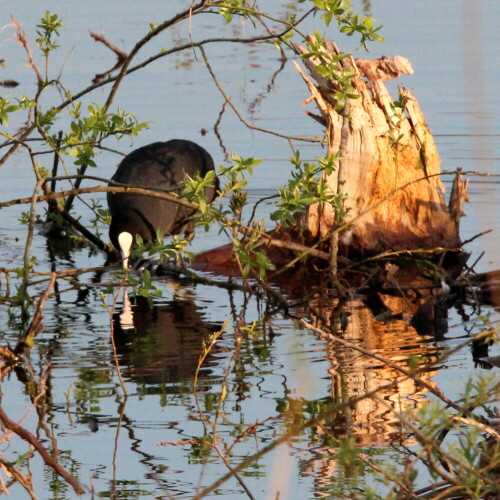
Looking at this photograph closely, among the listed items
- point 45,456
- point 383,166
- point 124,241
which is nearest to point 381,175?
point 383,166

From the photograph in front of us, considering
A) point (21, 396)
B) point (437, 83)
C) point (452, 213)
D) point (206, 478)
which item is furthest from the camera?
point (437, 83)

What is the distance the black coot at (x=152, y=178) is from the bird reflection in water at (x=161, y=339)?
1.26 m

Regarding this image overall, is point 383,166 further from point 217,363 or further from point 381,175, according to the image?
point 217,363

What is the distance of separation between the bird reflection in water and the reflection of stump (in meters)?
1.15

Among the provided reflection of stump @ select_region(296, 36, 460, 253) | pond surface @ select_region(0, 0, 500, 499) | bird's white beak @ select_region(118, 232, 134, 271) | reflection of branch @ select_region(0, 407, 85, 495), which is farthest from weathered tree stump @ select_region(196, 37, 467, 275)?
reflection of branch @ select_region(0, 407, 85, 495)

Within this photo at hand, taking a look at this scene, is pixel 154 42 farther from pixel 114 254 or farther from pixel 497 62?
pixel 114 254

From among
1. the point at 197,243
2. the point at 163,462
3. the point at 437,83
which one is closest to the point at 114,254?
the point at 197,243

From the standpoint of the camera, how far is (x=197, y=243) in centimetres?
738

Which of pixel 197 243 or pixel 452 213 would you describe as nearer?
pixel 452 213

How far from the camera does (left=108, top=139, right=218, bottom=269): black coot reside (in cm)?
721

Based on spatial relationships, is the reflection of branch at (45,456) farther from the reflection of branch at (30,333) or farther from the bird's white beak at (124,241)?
the bird's white beak at (124,241)

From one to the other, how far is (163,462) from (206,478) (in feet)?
0.68

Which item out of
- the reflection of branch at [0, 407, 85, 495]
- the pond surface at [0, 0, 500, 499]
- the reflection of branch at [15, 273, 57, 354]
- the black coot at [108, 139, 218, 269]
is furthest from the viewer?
the black coot at [108, 139, 218, 269]

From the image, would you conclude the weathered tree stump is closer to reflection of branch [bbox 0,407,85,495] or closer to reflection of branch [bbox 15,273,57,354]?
reflection of branch [bbox 15,273,57,354]
